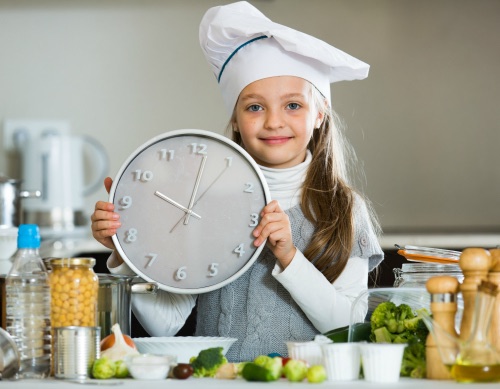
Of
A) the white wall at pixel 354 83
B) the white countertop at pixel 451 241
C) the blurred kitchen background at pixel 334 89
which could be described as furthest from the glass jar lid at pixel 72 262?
the white wall at pixel 354 83

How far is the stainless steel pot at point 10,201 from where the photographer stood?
275cm

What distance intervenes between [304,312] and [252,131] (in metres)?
0.39

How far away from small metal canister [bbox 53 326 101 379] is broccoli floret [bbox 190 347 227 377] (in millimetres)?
138

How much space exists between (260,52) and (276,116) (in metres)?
0.14

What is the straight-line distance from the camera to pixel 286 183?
1.89 metres

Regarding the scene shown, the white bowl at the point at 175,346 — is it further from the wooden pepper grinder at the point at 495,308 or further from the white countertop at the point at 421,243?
the white countertop at the point at 421,243

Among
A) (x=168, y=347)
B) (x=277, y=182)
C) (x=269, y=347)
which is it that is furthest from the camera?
(x=277, y=182)

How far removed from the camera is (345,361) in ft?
3.60

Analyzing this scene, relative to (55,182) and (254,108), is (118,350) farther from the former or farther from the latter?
(55,182)

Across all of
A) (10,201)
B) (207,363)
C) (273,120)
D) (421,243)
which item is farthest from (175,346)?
(421,243)

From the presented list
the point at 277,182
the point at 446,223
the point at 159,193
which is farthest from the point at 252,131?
the point at 446,223

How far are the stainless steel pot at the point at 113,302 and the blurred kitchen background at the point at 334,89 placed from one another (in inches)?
95.4

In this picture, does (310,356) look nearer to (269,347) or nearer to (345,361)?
(345,361)

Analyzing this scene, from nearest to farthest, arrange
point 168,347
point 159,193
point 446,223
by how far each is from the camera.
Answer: point 168,347 < point 159,193 < point 446,223
